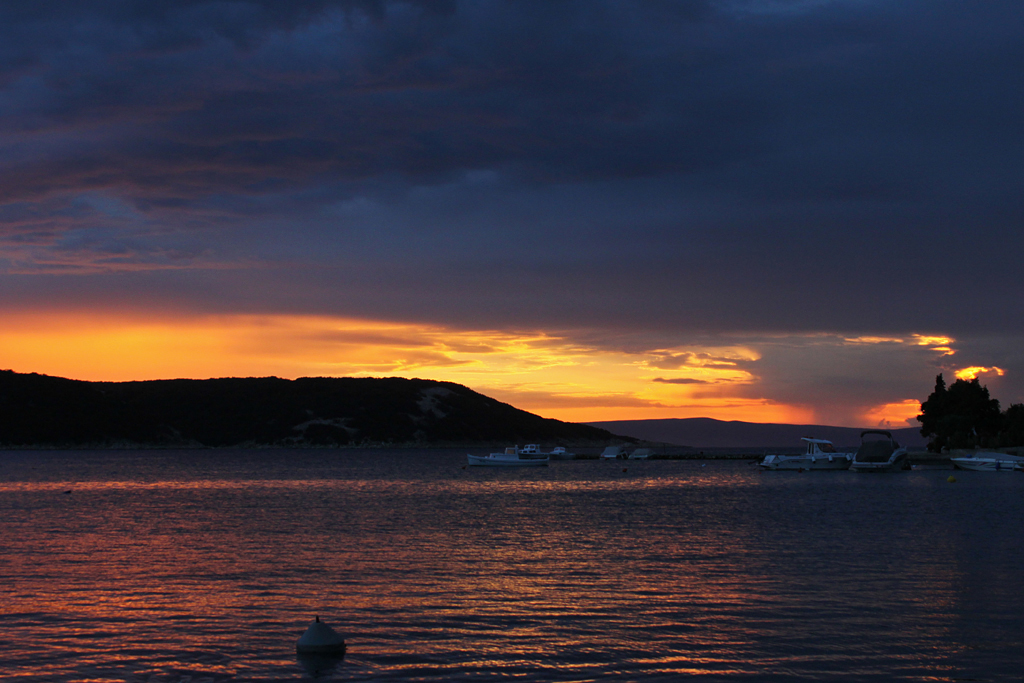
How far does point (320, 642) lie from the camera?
2014 cm

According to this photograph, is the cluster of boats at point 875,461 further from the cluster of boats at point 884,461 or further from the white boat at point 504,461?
the white boat at point 504,461

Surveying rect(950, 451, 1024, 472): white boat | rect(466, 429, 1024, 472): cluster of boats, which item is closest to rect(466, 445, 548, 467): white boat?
rect(466, 429, 1024, 472): cluster of boats

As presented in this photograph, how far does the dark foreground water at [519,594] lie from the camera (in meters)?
19.6

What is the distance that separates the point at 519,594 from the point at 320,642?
9517 millimetres

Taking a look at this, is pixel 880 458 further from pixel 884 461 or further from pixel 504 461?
pixel 504 461

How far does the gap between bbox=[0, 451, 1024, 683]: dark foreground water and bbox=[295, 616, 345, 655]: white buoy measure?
351mm

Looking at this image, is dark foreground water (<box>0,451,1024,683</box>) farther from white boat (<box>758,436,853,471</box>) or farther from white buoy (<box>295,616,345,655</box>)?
white boat (<box>758,436,853,471</box>)

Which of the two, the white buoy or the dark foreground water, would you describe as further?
the white buoy

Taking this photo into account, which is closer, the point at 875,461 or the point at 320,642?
the point at 320,642

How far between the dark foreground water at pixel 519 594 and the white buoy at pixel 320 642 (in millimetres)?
351

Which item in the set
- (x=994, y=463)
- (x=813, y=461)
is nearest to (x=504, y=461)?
(x=813, y=461)

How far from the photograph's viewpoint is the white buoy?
20.1 metres

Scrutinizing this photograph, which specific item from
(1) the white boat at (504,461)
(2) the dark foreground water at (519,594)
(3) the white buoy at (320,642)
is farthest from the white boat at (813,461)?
(3) the white buoy at (320,642)

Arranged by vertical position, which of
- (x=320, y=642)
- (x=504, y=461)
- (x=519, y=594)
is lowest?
(x=519, y=594)
